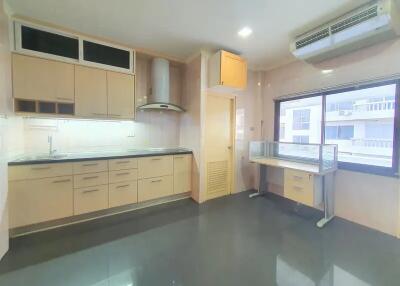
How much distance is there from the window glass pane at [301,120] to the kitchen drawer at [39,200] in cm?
362

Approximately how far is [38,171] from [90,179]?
1.77 ft

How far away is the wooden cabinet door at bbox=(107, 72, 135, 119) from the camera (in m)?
2.80

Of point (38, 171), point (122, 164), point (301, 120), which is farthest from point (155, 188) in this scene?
point (301, 120)

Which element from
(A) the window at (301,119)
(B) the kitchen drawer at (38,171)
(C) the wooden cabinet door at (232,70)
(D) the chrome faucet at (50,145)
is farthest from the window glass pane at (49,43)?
(A) the window at (301,119)

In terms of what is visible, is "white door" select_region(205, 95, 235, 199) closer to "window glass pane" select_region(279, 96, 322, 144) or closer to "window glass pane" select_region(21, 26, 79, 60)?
"window glass pane" select_region(279, 96, 322, 144)

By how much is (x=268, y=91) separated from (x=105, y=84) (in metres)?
2.98

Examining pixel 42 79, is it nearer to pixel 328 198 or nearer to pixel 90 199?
pixel 90 199

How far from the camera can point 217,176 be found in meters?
3.52

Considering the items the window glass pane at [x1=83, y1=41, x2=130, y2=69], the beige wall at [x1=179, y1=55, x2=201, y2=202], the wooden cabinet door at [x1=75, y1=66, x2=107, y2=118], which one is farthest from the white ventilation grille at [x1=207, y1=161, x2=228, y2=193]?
the window glass pane at [x1=83, y1=41, x2=130, y2=69]

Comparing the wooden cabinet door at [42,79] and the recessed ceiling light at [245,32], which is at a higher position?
the recessed ceiling light at [245,32]

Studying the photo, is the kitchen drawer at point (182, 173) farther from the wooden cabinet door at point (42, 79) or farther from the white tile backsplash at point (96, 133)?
the wooden cabinet door at point (42, 79)

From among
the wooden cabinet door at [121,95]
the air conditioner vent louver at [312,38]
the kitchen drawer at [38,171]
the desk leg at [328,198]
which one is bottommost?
the desk leg at [328,198]

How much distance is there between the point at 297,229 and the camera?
2404 millimetres

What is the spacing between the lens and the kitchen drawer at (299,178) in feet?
8.16
